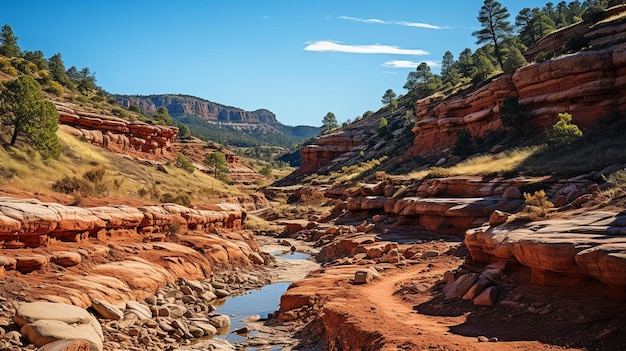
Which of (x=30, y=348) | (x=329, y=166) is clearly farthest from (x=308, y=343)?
(x=329, y=166)

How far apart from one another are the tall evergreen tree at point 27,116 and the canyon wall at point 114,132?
24.5 m

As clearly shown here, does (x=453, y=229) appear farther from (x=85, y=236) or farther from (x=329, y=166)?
(x=329, y=166)

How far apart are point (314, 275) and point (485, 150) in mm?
29799

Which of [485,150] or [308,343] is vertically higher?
[485,150]

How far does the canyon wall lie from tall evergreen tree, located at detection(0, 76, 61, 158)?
2453cm

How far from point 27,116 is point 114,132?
37.5 m

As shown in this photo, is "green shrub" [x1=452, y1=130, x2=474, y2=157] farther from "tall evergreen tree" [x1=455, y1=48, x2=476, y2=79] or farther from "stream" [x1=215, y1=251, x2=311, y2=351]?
"stream" [x1=215, y1=251, x2=311, y2=351]

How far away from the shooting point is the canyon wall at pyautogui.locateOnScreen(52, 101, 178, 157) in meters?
59.2

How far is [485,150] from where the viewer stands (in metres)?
44.2

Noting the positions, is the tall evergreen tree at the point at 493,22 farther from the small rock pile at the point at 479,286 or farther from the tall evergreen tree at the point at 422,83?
the small rock pile at the point at 479,286

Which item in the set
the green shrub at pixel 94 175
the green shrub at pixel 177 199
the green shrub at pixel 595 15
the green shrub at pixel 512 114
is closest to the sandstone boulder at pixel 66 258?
the green shrub at pixel 94 175

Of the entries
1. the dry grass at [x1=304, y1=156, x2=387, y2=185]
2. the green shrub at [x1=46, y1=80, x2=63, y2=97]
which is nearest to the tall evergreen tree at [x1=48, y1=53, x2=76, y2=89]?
the green shrub at [x1=46, y1=80, x2=63, y2=97]

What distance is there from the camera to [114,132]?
6638cm

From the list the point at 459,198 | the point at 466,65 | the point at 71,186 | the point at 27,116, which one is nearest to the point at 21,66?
the point at 27,116
